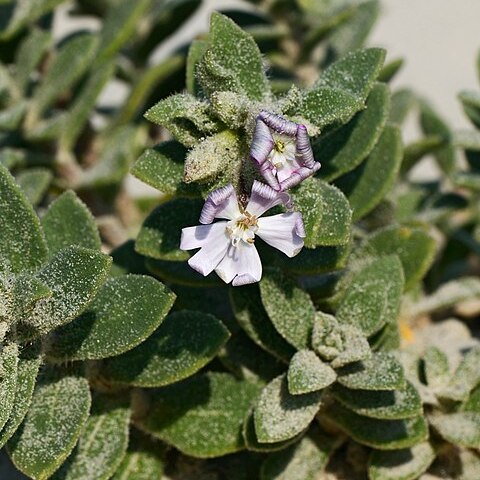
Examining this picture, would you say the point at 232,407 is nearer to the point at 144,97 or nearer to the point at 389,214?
the point at 389,214

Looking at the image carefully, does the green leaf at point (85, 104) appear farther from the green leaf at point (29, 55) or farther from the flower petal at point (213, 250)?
the flower petal at point (213, 250)

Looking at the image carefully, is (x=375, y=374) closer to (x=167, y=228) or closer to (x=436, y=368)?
(x=436, y=368)

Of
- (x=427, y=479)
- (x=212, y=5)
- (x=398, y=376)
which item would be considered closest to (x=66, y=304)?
(x=398, y=376)

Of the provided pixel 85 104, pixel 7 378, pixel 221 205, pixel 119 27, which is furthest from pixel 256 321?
pixel 119 27

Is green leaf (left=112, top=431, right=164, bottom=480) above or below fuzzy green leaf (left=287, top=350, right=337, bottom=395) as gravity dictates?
below

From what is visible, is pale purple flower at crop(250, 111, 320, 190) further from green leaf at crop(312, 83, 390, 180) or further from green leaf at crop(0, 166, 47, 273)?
green leaf at crop(0, 166, 47, 273)

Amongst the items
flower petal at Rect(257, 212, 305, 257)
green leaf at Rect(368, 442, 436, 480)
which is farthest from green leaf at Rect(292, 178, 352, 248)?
green leaf at Rect(368, 442, 436, 480)
